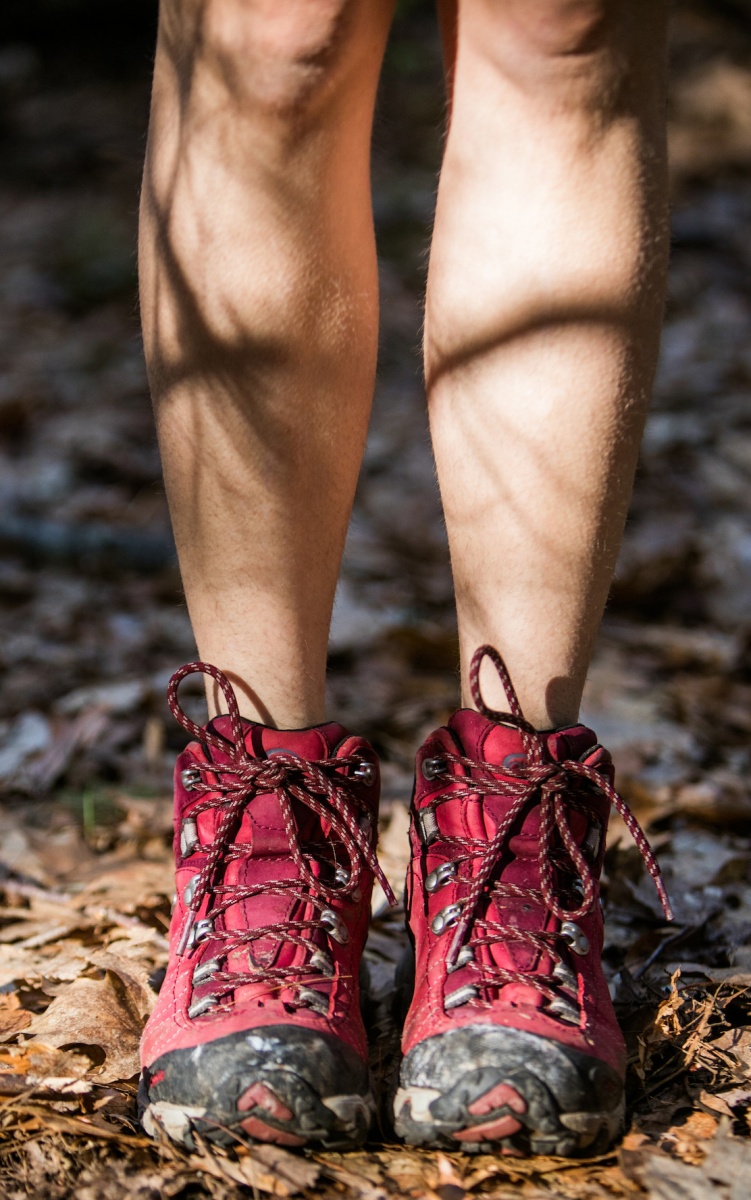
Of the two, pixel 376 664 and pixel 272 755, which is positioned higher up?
pixel 272 755

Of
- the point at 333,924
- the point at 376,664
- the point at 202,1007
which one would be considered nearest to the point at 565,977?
the point at 333,924

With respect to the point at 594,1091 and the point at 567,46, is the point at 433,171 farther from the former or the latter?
the point at 594,1091

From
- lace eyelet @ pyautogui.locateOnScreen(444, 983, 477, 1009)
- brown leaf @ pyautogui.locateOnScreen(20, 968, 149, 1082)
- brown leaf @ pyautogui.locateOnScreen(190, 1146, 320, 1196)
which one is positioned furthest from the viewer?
brown leaf @ pyautogui.locateOnScreen(20, 968, 149, 1082)

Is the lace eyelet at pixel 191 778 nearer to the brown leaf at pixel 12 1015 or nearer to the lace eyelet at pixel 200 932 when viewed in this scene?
the lace eyelet at pixel 200 932

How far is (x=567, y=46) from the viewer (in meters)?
1.01

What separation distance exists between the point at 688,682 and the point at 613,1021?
1737mm

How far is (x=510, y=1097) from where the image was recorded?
94 centimetres

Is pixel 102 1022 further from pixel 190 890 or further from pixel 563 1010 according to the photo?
pixel 563 1010

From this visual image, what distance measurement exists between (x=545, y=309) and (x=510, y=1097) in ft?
2.56

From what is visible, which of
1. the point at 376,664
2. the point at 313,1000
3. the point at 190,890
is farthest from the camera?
the point at 376,664

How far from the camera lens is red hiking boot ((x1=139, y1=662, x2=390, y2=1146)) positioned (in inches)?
37.9

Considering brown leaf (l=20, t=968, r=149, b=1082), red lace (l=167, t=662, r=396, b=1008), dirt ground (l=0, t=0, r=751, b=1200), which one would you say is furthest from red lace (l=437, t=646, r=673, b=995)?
brown leaf (l=20, t=968, r=149, b=1082)

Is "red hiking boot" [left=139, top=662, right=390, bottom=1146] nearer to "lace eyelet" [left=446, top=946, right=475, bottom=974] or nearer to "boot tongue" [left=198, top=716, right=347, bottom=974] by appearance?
"boot tongue" [left=198, top=716, right=347, bottom=974]

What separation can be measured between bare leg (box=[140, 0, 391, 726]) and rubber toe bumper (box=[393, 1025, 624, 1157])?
0.42 meters
